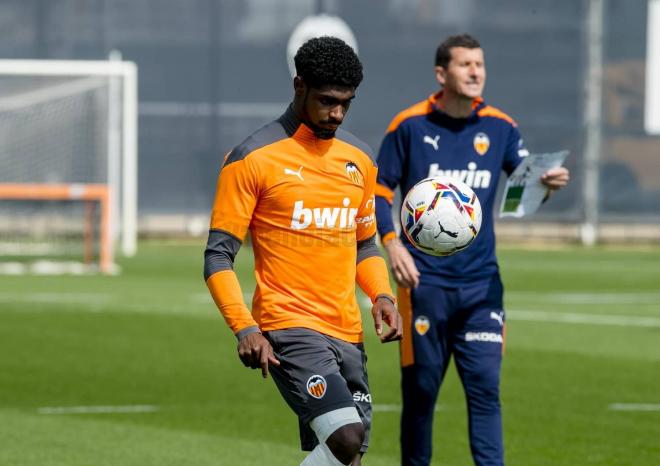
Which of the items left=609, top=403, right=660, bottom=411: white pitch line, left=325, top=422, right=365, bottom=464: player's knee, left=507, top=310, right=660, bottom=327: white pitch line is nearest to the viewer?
left=325, top=422, right=365, bottom=464: player's knee

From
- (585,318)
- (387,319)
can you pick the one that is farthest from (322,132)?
(585,318)

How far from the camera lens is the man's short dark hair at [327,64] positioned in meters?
5.58

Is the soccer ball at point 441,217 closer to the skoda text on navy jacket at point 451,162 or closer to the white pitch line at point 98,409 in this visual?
the skoda text on navy jacket at point 451,162

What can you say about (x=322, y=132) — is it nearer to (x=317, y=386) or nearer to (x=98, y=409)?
(x=317, y=386)

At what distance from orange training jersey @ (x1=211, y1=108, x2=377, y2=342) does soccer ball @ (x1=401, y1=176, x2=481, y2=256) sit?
0.61 meters

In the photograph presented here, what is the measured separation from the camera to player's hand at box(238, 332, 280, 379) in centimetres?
533

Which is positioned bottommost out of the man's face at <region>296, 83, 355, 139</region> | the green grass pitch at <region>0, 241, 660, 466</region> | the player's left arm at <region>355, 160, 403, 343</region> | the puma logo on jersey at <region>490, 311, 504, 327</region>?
the green grass pitch at <region>0, 241, 660, 466</region>

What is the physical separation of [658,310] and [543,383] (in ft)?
20.4

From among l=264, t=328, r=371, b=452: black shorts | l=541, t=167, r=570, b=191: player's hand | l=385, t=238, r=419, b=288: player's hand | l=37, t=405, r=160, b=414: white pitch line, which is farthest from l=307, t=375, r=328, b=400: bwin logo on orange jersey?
l=37, t=405, r=160, b=414: white pitch line

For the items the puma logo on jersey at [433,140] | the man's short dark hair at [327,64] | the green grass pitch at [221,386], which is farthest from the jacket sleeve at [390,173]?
the man's short dark hair at [327,64]

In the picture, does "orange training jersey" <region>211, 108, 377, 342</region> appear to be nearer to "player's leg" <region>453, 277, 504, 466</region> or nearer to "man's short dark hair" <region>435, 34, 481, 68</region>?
"player's leg" <region>453, 277, 504, 466</region>

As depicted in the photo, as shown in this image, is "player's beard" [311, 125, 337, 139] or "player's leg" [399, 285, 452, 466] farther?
"player's leg" [399, 285, 452, 466]

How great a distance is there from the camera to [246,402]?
1020cm

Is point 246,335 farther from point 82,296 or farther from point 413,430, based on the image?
point 82,296
